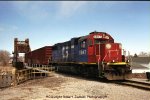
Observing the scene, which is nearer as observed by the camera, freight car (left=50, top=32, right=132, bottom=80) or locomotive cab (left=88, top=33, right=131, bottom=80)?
locomotive cab (left=88, top=33, right=131, bottom=80)

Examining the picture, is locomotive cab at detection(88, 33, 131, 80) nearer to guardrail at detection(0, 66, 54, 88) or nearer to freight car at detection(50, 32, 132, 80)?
freight car at detection(50, 32, 132, 80)

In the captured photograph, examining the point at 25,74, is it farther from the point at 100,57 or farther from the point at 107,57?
the point at 107,57

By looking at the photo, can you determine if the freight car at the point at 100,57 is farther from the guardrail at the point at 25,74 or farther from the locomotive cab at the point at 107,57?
the guardrail at the point at 25,74

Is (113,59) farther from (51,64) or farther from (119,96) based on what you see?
(51,64)

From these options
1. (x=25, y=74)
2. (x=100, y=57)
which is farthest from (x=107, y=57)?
(x=25, y=74)

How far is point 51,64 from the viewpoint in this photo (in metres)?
34.5

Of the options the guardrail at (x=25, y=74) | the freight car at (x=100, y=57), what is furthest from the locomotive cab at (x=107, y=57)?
the guardrail at (x=25, y=74)

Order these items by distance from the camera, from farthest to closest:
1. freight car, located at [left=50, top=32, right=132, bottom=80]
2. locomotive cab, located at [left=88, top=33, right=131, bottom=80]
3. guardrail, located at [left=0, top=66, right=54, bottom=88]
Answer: guardrail, located at [left=0, top=66, right=54, bottom=88] → freight car, located at [left=50, top=32, right=132, bottom=80] → locomotive cab, located at [left=88, top=33, right=131, bottom=80]

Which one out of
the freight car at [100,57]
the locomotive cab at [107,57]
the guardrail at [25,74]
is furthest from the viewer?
the guardrail at [25,74]

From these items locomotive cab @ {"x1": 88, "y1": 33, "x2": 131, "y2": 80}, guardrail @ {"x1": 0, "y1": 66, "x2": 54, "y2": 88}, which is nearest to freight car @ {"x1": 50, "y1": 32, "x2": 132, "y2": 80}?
locomotive cab @ {"x1": 88, "y1": 33, "x2": 131, "y2": 80}

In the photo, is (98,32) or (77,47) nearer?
(98,32)

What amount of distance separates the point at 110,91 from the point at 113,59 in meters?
6.33

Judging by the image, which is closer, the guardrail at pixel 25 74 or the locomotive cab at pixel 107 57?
the locomotive cab at pixel 107 57

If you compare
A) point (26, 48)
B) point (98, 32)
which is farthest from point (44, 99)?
point (26, 48)
